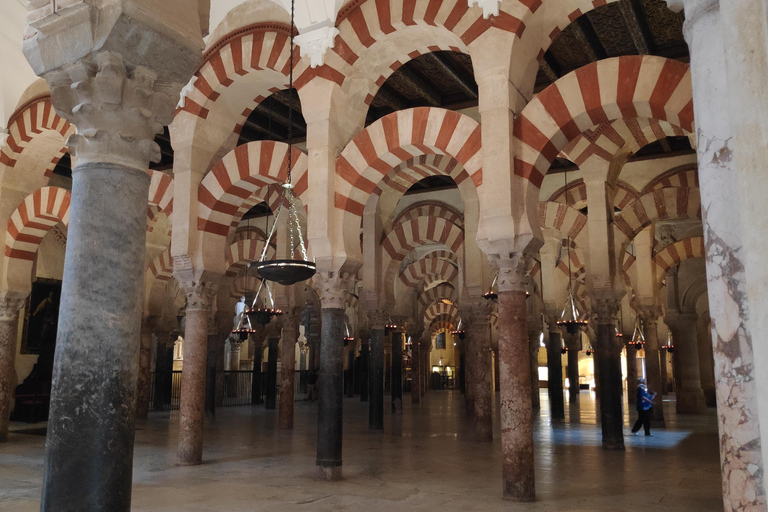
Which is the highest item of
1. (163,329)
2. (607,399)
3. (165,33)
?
(165,33)

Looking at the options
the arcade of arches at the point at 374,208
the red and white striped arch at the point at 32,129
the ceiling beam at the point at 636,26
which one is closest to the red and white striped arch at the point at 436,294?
the arcade of arches at the point at 374,208

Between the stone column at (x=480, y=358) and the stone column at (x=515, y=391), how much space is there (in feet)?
10.1

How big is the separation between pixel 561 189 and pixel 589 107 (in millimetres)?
5354

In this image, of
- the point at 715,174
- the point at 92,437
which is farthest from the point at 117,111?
the point at 715,174

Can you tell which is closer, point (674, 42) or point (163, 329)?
point (674, 42)

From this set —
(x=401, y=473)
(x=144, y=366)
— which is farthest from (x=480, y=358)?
(x=144, y=366)

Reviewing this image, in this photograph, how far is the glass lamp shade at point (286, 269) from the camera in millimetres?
4961

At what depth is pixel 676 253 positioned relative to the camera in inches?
420

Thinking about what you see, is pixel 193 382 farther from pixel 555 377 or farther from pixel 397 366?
pixel 397 366

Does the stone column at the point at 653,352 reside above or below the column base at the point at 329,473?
above

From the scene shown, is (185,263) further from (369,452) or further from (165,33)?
(165,33)

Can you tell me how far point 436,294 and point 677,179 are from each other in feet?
28.1

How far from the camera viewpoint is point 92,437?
2182 mm

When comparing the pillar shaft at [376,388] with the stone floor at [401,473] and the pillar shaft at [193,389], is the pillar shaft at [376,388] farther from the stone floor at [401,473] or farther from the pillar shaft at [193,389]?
the pillar shaft at [193,389]
